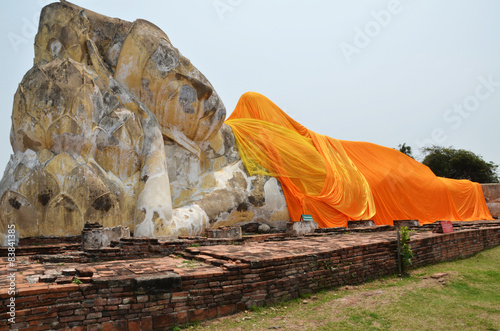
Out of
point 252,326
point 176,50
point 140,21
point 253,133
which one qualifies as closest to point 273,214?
point 253,133

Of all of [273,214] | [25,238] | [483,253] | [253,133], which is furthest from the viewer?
[253,133]

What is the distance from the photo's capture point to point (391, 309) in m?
3.89

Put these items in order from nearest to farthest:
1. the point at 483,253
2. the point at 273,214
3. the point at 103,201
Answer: the point at 103,201 < the point at 483,253 < the point at 273,214

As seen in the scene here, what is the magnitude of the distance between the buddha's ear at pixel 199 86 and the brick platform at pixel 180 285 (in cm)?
491

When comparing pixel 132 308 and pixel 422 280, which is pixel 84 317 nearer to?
pixel 132 308

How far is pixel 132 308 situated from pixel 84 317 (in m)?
0.34

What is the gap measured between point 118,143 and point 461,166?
86.0ft

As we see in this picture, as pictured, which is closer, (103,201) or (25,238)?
(25,238)

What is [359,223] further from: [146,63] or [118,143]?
[146,63]

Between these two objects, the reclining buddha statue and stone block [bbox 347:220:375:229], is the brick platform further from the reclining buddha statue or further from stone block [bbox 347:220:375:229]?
stone block [bbox 347:220:375:229]

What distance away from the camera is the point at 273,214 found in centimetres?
1032

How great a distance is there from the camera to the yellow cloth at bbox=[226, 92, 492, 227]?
1084cm

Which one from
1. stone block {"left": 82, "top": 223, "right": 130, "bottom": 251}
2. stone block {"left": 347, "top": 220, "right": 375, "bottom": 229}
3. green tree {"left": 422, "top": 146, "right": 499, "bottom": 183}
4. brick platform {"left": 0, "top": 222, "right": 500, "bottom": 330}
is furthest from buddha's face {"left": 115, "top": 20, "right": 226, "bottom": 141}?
green tree {"left": 422, "top": 146, "right": 499, "bottom": 183}

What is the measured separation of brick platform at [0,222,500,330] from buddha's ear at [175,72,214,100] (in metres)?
4.91
